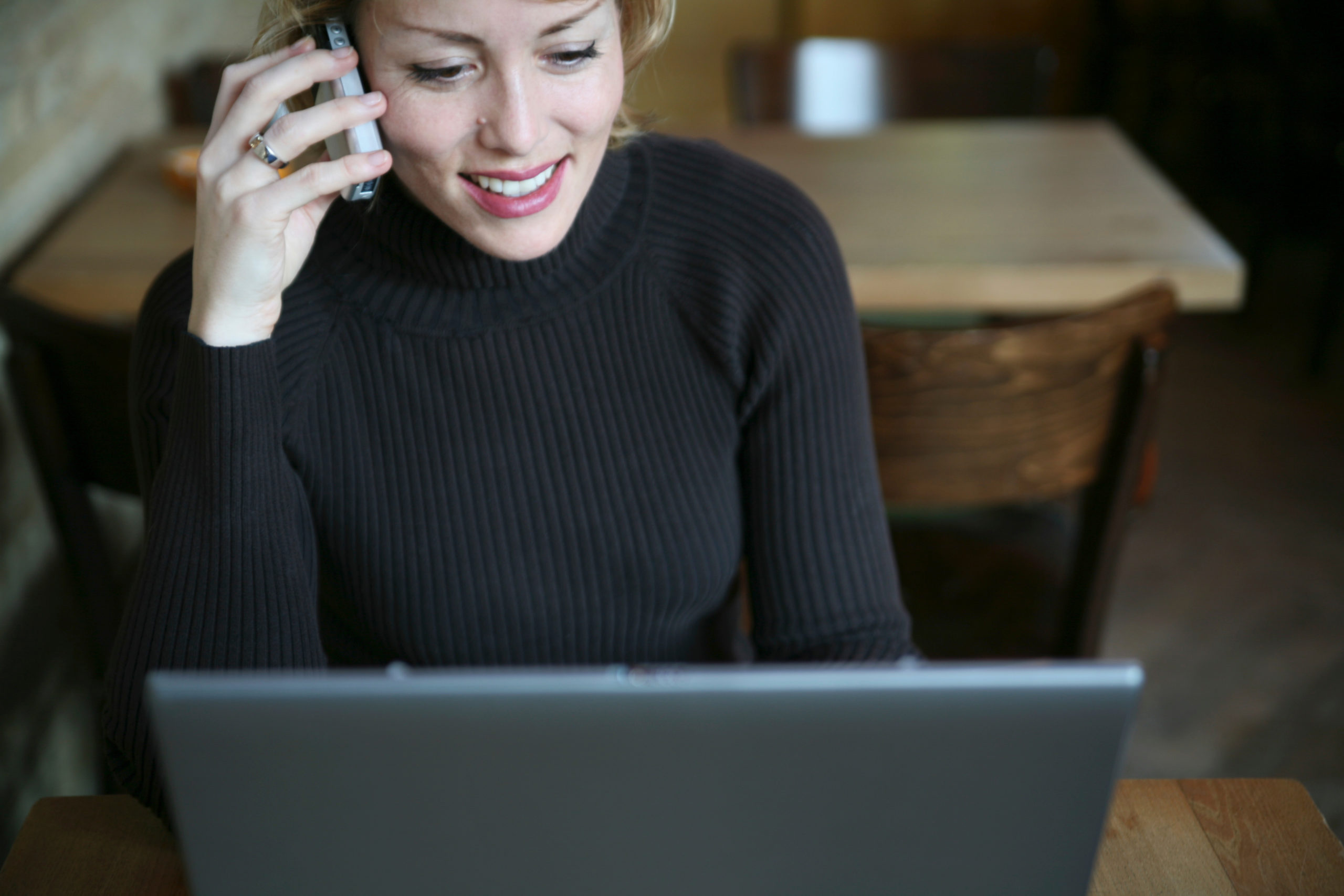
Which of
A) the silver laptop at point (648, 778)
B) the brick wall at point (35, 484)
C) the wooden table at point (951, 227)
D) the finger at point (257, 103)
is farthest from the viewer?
the wooden table at point (951, 227)

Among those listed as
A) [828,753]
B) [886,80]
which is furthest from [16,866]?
[886,80]

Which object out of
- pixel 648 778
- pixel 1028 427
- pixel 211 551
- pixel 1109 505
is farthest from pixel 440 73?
pixel 1109 505

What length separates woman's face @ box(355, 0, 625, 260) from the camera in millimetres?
820

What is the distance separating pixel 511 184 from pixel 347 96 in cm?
13

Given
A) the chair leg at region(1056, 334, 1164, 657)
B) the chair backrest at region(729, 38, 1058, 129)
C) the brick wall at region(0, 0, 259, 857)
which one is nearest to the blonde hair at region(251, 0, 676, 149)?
the chair leg at region(1056, 334, 1164, 657)

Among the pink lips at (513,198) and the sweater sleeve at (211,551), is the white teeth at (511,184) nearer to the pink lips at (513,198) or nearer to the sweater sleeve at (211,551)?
the pink lips at (513,198)

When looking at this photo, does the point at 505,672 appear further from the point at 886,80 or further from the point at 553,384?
the point at 886,80

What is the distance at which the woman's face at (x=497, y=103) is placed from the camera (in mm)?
820

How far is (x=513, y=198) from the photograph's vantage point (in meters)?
0.90

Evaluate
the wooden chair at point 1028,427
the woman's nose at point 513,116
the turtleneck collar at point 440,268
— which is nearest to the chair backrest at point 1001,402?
the wooden chair at point 1028,427

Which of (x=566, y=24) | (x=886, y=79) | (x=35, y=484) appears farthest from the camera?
(x=886, y=79)

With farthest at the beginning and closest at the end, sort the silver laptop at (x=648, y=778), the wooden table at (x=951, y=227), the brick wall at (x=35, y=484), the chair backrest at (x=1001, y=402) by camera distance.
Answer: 1. the wooden table at (x=951, y=227)
2. the brick wall at (x=35, y=484)
3. the chair backrest at (x=1001, y=402)
4. the silver laptop at (x=648, y=778)

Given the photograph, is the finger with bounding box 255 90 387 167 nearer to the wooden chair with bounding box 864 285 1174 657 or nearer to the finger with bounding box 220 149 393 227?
the finger with bounding box 220 149 393 227

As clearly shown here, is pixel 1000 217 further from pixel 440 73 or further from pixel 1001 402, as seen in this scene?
pixel 440 73
